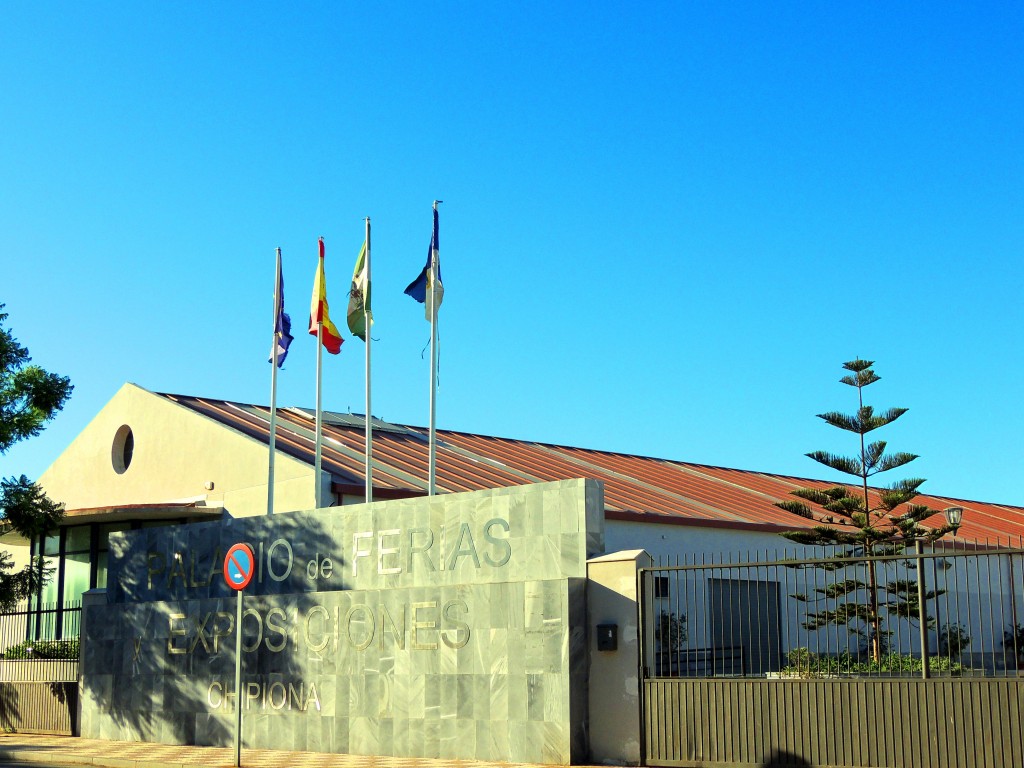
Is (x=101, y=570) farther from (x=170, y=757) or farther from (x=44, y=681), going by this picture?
(x=170, y=757)

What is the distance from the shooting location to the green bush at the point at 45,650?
2403 cm

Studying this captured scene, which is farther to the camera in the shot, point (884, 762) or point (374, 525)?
point (374, 525)

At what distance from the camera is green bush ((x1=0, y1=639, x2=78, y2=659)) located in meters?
24.0

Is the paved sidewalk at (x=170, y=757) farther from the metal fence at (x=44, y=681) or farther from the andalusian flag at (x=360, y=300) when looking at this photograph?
the andalusian flag at (x=360, y=300)

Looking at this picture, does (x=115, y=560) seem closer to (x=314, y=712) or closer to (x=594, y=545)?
(x=314, y=712)

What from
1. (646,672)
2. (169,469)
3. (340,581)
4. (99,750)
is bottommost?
(99,750)

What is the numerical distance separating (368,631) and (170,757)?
3494 millimetres

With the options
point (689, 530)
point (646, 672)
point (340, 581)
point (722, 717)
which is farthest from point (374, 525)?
point (689, 530)

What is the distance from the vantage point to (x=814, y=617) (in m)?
20.5

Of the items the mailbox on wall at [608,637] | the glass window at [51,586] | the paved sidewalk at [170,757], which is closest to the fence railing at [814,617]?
the mailbox on wall at [608,637]

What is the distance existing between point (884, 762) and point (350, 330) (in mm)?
13759

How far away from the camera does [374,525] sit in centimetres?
1822

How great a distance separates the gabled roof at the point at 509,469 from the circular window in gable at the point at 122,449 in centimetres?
196

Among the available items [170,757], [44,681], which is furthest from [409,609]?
[44,681]
